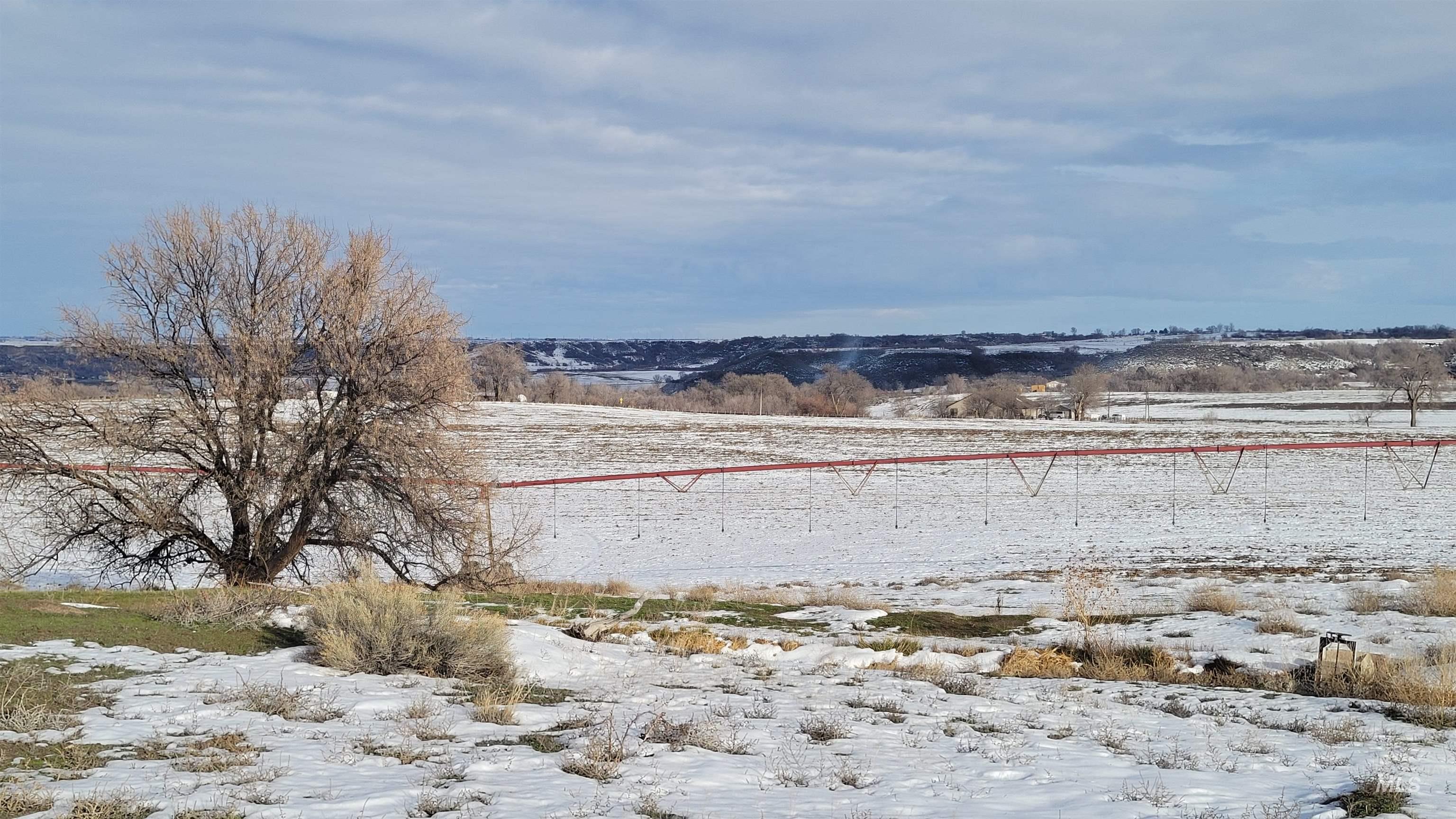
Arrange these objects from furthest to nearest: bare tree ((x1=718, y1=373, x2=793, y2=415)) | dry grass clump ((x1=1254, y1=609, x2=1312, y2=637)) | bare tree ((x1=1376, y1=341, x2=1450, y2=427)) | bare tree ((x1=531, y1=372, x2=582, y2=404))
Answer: bare tree ((x1=531, y1=372, x2=582, y2=404)) < bare tree ((x1=718, y1=373, x2=793, y2=415)) < bare tree ((x1=1376, y1=341, x2=1450, y2=427)) < dry grass clump ((x1=1254, y1=609, x2=1312, y2=637))

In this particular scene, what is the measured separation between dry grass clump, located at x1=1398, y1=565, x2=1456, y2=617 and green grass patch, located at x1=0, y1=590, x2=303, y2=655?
45.8ft

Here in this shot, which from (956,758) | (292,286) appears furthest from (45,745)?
(292,286)

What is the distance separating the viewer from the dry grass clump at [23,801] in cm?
484

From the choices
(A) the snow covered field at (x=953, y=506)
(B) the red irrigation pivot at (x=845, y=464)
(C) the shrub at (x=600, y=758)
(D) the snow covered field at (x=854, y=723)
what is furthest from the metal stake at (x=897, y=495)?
(C) the shrub at (x=600, y=758)

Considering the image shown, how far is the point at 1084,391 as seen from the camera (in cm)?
8550

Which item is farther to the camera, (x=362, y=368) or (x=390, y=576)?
(x=390, y=576)

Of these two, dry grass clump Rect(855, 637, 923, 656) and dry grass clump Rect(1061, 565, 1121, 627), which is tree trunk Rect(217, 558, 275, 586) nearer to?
dry grass clump Rect(855, 637, 923, 656)

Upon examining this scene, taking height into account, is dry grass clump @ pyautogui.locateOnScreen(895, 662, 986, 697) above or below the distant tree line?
below

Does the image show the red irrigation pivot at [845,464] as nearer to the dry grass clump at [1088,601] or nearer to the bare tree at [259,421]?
the bare tree at [259,421]

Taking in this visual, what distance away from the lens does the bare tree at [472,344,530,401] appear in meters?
90.1

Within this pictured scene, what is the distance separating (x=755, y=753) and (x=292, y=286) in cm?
1386

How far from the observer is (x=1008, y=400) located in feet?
288

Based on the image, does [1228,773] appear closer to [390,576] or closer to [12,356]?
[390,576]

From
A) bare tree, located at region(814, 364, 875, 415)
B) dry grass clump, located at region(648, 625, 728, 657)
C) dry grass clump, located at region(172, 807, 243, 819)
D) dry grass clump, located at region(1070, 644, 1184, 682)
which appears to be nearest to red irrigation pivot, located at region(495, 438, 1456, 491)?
dry grass clump, located at region(648, 625, 728, 657)
